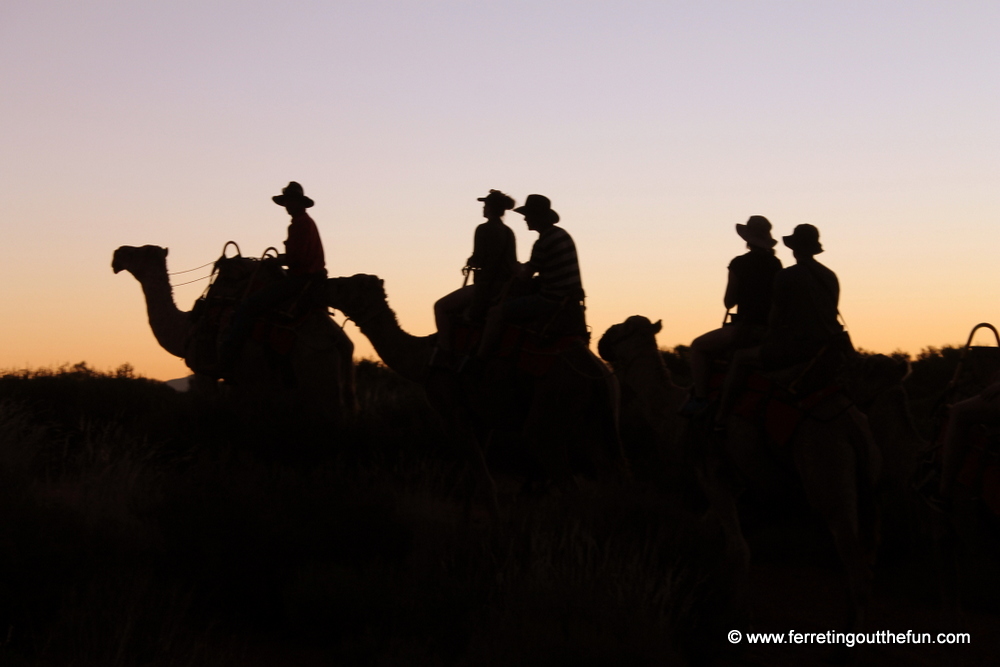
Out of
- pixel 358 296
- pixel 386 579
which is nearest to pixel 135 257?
pixel 358 296

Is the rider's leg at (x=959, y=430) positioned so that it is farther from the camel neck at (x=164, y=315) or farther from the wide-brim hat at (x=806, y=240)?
the camel neck at (x=164, y=315)

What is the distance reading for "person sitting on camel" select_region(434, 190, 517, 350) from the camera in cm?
1127

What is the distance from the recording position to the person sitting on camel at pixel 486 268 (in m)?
11.3

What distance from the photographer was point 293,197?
13617mm

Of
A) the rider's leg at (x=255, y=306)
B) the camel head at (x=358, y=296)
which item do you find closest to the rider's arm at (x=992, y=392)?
the camel head at (x=358, y=296)

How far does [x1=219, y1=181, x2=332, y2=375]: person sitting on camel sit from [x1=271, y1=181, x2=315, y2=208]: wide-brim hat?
193 millimetres

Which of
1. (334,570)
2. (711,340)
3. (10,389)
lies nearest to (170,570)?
(334,570)

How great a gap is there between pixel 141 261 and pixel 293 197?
299 centimetres

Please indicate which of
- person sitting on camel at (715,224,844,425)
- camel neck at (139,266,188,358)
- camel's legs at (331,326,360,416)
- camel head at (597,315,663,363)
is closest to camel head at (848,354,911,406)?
person sitting on camel at (715,224,844,425)

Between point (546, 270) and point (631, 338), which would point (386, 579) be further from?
point (631, 338)

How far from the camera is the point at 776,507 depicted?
1276 cm

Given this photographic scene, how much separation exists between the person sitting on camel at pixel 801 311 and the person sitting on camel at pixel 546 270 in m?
2.77

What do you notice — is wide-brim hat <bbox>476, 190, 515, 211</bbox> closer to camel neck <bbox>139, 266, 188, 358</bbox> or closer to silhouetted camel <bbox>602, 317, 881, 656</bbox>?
silhouetted camel <bbox>602, 317, 881, 656</bbox>

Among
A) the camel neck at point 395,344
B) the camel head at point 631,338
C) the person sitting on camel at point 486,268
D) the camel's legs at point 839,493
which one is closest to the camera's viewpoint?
the camel's legs at point 839,493
